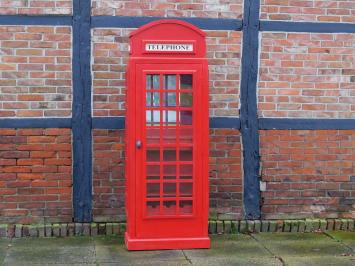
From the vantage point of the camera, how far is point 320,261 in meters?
5.45

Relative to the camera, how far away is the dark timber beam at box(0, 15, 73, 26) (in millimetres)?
6098

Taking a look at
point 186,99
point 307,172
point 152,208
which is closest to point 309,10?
point 307,172

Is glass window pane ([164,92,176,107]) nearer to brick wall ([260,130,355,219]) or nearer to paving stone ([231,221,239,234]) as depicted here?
brick wall ([260,130,355,219])

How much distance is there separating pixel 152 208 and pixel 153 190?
0.60 feet

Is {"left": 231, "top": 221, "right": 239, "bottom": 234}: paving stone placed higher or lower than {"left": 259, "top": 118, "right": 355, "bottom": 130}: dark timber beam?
lower

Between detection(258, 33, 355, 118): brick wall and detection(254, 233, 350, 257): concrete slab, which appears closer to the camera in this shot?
detection(254, 233, 350, 257): concrete slab

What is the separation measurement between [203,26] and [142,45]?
3.70 feet

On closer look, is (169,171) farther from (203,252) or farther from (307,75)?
(307,75)

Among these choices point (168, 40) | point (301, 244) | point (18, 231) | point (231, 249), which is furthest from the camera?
point (18, 231)

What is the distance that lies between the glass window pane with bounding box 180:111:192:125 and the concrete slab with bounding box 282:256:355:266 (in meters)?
1.59

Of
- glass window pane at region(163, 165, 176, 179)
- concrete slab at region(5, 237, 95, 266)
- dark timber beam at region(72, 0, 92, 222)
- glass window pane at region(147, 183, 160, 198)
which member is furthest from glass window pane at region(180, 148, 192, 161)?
concrete slab at region(5, 237, 95, 266)

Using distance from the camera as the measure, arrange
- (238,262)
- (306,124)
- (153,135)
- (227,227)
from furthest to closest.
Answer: (306,124) < (227,227) < (153,135) < (238,262)

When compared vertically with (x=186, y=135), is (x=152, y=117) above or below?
above

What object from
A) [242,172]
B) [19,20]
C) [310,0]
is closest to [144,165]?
[242,172]
